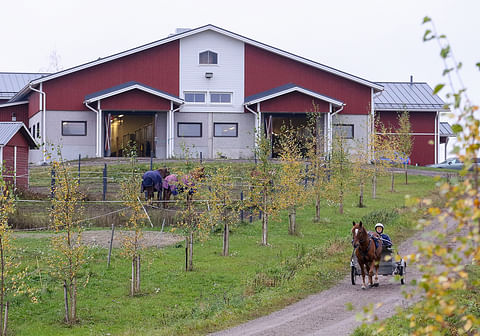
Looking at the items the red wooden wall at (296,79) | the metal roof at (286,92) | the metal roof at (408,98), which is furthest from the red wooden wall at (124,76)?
the metal roof at (408,98)

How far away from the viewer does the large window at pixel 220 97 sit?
47562 mm

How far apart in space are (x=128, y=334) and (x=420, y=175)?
1205 inches

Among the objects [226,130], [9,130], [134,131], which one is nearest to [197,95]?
[226,130]

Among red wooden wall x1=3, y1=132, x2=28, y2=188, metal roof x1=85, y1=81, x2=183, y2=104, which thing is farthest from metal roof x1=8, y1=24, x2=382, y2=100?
red wooden wall x1=3, y1=132, x2=28, y2=188

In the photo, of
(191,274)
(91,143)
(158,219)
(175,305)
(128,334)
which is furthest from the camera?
(91,143)

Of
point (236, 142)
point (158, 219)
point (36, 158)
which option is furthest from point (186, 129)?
point (158, 219)

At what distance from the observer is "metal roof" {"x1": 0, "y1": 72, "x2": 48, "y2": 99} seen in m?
59.5

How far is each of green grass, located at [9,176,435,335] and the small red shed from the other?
1097cm

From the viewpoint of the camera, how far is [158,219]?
2773 cm

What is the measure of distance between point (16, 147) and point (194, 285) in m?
20.5

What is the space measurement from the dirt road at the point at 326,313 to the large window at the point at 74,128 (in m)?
31.9

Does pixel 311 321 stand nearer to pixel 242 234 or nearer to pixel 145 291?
pixel 145 291

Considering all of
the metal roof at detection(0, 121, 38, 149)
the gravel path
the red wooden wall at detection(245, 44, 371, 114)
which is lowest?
the gravel path

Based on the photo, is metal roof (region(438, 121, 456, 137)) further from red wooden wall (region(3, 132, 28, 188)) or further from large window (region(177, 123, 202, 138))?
red wooden wall (region(3, 132, 28, 188))
